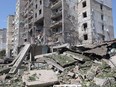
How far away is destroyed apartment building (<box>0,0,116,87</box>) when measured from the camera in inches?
361

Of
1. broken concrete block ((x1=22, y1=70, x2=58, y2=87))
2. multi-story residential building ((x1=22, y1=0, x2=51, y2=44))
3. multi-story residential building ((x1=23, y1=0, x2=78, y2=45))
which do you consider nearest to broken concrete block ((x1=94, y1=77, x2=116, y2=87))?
broken concrete block ((x1=22, y1=70, x2=58, y2=87))

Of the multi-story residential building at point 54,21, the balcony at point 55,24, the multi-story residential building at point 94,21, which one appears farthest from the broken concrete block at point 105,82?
the balcony at point 55,24

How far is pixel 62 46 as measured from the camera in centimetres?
1744

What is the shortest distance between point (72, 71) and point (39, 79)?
2185 mm

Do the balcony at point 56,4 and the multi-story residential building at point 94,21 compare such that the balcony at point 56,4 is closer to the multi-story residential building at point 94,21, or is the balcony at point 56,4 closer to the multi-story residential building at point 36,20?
the multi-story residential building at point 36,20

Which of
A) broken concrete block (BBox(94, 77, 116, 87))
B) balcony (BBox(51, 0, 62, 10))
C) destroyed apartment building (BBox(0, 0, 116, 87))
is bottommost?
broken concrete block (BBox(94, 77, 116, 87))

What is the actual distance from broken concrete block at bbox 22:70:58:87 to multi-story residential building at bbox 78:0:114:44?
26369 millimetres

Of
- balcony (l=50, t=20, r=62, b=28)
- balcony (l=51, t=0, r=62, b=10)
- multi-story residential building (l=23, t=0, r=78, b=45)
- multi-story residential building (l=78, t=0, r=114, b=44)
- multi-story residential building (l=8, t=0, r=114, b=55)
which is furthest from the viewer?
balcony (l=51, t=0, r=62, b=10)

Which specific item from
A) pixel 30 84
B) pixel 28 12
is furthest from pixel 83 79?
pixel 28 12

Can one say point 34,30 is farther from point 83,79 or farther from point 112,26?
point 83,79

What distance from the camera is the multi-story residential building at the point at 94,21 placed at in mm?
35844

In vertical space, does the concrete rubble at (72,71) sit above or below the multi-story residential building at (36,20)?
below

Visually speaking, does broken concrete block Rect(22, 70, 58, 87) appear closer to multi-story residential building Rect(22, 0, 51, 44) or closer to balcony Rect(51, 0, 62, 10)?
multi-story residential building Rect(22, 0, 51, 44)

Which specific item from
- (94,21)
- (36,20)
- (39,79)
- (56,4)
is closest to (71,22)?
(94,21)
